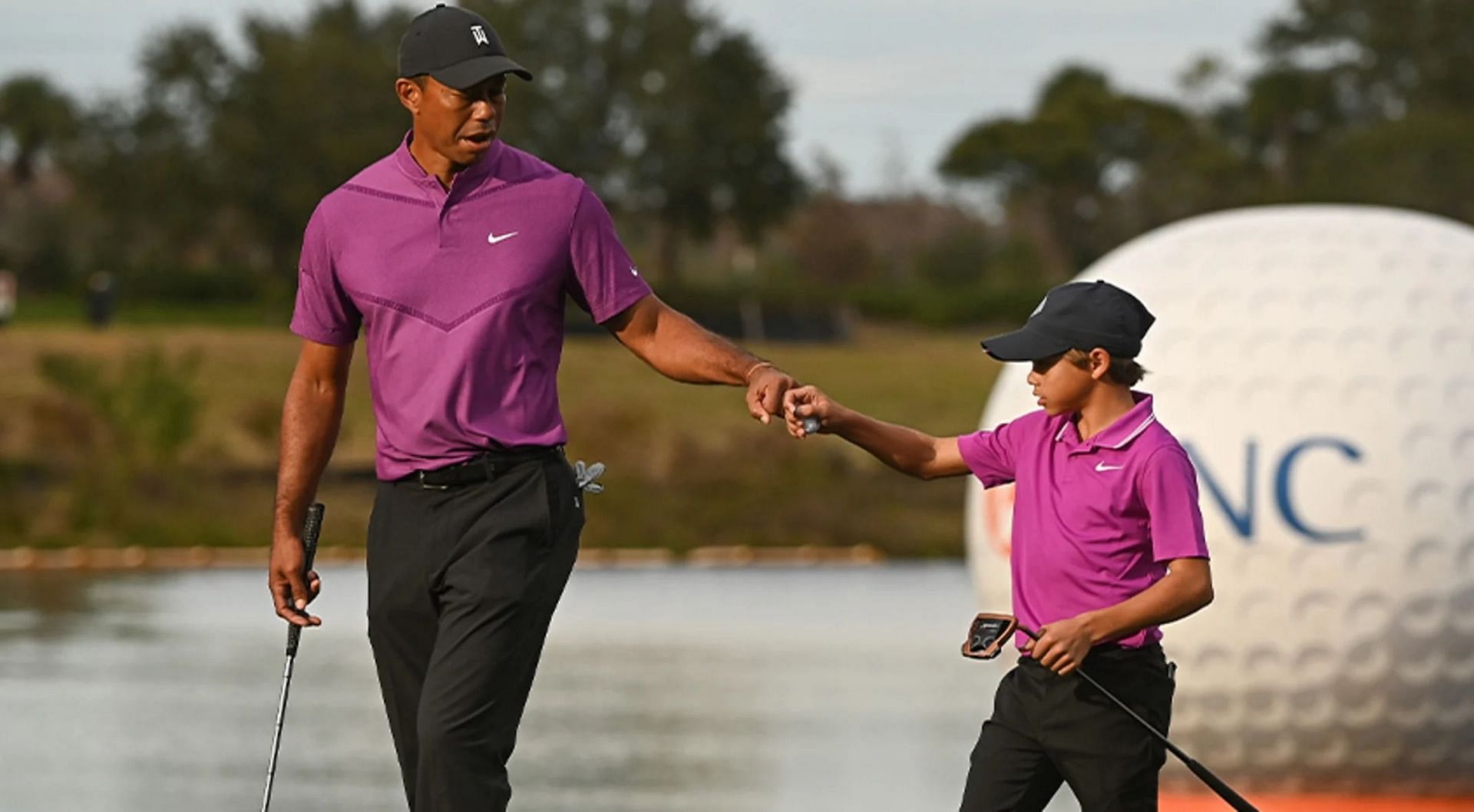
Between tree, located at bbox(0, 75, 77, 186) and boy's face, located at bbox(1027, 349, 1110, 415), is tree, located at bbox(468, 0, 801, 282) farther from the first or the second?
boy's face, located at bbox(1027, 349, 1110, 415)

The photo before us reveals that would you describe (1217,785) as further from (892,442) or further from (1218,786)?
(892,442)

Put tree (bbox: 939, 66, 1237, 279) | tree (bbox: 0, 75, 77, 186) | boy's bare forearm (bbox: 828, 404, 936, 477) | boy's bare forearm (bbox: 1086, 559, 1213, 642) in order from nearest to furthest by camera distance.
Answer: boy's bare forearm (bbox: 1086, 559, 1213, 642) < boy's bare forearm (bbox: 828, 404, 936, 477) < tree (bbox: 939, 66, 1237, 279) < tree (bbox: 0, 75, 77, 186)

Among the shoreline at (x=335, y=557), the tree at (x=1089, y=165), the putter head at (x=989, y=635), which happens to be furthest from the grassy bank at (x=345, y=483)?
the tree at (x=1089, y=165)

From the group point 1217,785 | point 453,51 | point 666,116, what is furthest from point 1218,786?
point 666,116

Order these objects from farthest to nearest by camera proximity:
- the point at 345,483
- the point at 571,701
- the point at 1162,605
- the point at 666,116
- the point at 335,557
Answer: the point at 666,116 < the point at 345,483 < the point at 335,557 < the point at 571,701 < the point at 1162,605

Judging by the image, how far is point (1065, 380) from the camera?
6.79 meters

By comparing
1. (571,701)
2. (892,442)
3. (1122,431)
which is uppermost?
(1122,431)

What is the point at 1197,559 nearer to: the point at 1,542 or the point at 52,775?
the point at 52,775

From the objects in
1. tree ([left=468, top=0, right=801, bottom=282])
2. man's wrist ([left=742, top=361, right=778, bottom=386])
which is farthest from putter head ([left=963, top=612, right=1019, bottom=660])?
tree ([left=468, top=0, right=801, bottom=282])

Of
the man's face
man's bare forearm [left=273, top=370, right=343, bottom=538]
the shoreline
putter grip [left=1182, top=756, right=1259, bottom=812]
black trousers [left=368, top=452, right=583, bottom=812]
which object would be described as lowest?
the shoreline

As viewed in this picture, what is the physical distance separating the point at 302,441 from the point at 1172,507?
6.80 feet

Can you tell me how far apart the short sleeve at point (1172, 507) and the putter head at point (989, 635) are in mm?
382

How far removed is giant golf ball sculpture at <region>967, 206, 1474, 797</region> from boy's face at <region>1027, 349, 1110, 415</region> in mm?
4214

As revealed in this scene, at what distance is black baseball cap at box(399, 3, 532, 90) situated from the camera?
22.2 ft
